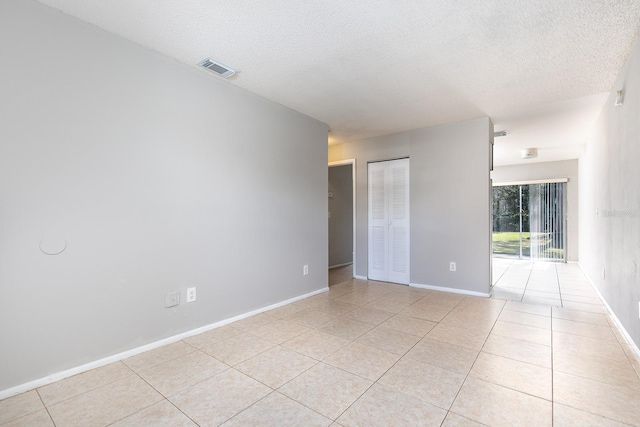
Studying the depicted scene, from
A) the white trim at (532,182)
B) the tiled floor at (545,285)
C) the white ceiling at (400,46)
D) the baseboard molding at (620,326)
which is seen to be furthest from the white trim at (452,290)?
the white trim at (532,182)

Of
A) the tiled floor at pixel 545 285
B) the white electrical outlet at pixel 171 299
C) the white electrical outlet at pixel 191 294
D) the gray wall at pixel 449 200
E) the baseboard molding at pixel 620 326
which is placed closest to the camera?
the baseboard molding at pixel 620 326

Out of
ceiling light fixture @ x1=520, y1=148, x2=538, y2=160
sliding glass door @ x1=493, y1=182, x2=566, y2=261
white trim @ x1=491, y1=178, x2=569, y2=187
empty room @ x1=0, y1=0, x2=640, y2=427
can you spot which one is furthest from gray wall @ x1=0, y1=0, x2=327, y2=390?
sliding glass door @ x1=493, y1=182, x2=566, y2=261

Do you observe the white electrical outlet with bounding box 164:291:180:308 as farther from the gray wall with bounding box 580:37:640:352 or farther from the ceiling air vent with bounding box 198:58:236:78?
the gray wall with bounding box 580:37:640:352

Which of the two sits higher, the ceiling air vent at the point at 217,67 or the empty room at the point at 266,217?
the ceiling air vent at the point at 217,67

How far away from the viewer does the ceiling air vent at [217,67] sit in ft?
8.29

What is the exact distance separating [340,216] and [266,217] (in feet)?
11.3

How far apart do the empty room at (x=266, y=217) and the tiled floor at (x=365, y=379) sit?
0.7 inches

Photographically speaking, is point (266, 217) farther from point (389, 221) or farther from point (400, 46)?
point (389, 221)

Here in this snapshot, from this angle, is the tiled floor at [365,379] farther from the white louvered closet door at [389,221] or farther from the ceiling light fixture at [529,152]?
the ceiling light fixture at [529,152]

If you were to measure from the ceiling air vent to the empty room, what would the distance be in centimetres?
2

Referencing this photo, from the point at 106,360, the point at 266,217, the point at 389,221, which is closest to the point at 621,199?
the point at 389,221

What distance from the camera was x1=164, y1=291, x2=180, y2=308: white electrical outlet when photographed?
2.47 metres

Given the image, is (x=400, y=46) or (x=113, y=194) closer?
(x=113, y=194)

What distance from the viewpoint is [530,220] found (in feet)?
23.8
